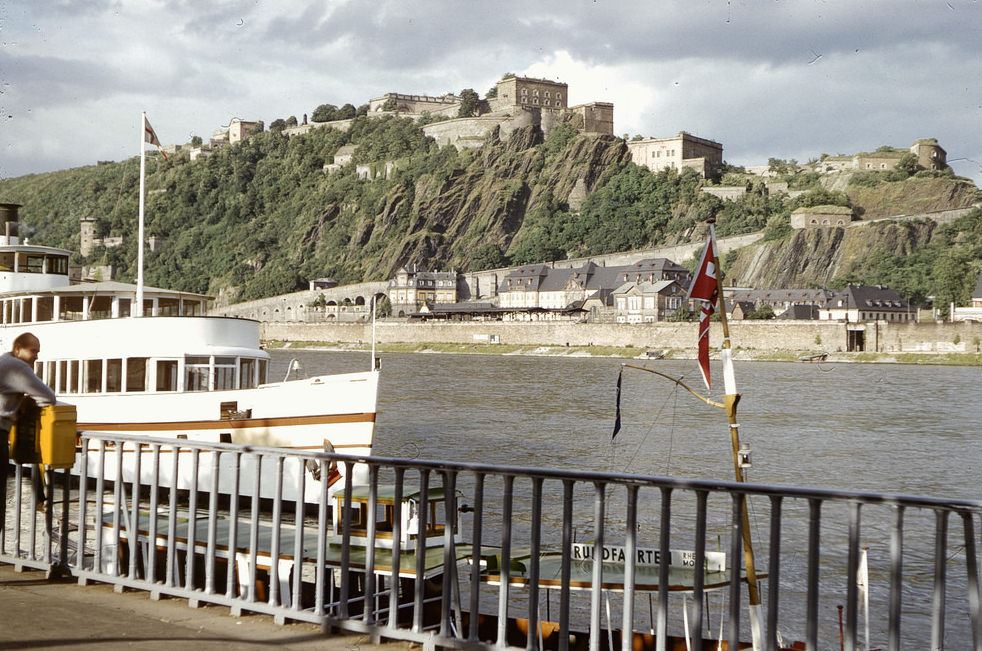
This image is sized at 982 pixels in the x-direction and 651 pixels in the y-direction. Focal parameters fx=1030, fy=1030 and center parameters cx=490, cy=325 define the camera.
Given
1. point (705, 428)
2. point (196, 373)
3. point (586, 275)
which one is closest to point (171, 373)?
point (196, 373)

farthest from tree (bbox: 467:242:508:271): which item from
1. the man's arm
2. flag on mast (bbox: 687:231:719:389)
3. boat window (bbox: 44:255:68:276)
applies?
the man's arm

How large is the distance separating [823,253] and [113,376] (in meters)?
112

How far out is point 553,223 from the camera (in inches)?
5694

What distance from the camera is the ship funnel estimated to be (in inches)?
898

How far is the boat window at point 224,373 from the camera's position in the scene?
17797mm

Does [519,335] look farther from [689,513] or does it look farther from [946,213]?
[689,513]

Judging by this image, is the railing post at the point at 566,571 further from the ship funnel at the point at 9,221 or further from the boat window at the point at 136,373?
the ship funnel at the point at 9,221

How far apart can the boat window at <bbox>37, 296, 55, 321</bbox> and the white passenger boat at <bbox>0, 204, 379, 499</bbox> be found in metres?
0.02

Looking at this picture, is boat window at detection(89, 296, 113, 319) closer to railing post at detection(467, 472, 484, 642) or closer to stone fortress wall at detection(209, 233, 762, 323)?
railing post at detection(467, 472, 484, 642)

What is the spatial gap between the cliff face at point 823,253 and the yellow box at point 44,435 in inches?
4543

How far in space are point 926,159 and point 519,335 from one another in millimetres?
82546

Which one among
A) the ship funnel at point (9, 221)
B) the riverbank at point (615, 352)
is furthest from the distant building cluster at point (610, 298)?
the ship funnel at point (9, 221)

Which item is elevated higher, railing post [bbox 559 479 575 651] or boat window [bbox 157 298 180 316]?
boat window [bbox 157 298 180 316]

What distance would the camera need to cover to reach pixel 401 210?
153 m
